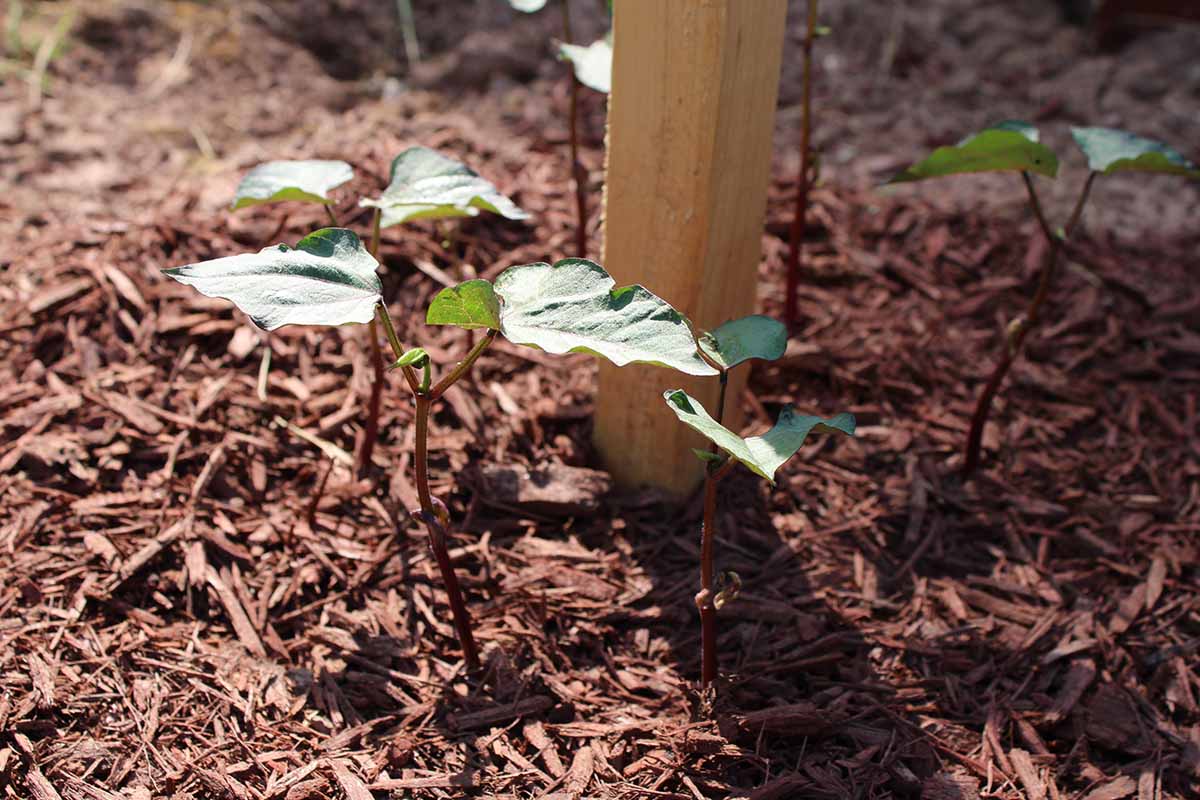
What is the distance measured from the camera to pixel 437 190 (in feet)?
5.45

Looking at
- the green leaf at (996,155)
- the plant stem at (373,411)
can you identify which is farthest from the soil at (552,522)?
the green leaf at (996,155)

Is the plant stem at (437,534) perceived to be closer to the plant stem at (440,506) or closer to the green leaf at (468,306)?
the plant stem at (440,506)

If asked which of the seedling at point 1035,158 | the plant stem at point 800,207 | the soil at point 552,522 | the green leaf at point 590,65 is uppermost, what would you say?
the green leaf at point 590,65

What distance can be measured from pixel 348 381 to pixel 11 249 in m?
0.95

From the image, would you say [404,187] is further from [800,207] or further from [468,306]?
[800,207]

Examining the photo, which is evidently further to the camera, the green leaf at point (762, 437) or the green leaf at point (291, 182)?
the green leaf at point (291, 182)

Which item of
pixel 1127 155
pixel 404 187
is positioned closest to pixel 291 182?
pixel 404 187

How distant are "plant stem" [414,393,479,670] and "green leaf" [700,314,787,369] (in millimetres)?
408

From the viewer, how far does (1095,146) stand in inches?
71.6

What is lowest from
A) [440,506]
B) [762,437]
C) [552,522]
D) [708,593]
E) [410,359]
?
[552,522]

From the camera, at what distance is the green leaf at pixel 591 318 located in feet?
3.90

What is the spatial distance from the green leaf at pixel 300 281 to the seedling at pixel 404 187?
0.92 feet

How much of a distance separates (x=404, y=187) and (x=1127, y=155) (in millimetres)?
1269

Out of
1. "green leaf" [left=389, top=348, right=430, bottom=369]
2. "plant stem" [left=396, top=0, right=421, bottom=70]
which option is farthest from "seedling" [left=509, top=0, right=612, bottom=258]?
"plant stem" [left=396, top=0, right=421, bottom=70]
